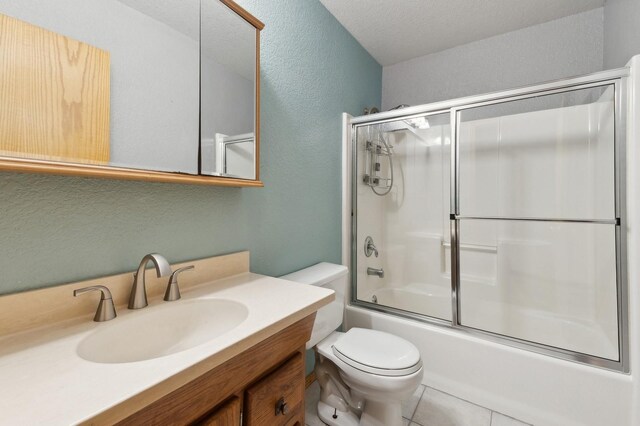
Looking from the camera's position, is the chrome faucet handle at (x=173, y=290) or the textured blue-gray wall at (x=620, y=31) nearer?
the chrome faucet handle at (x=173, y=290)

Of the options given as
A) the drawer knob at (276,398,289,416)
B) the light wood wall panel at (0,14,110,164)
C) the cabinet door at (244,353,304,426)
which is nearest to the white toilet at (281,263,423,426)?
the cabinet door at (244,353,304,426)

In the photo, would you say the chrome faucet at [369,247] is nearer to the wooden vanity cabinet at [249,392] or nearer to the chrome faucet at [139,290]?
the wooden vanity cabinet at [249,392]

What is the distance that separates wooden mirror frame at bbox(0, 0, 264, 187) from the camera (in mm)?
612

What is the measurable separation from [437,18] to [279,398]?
241cm

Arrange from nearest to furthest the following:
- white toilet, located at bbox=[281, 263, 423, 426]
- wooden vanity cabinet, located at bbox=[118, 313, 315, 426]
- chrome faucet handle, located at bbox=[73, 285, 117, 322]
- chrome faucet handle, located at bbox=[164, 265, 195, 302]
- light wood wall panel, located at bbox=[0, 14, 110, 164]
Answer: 1. wooden vanity cabinet, located at bbox=[118, 313, 315, 426]
2. light wood wall panel, located at bbox=[0, 14, 110, 164]
3. chrome faucet handle, located at bbox=[73, 285, 117, 322]
4. chrome faucet handle, located at bbox=[164, 265, 195, 302]
5. white toilet, located at bbox=[281, 263, 423, 426]

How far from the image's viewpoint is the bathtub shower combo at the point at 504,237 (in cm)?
138

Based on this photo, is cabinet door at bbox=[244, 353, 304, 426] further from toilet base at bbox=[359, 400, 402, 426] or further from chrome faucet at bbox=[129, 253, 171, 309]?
toilet base at bbox=[359, 400, 402, 426]

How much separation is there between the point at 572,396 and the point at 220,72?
2.23m

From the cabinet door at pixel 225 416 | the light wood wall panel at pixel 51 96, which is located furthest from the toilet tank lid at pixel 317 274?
the light wood wall panel at pixel 51 96

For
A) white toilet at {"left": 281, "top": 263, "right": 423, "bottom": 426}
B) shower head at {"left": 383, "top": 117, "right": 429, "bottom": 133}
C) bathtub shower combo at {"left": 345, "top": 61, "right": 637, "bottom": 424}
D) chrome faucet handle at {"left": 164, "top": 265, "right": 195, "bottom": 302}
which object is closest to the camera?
chrome faucet handle at {"left": 164, "top": 265, "right": 195, "bottom": 302}

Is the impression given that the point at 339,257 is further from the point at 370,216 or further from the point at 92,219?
the point at 92,219

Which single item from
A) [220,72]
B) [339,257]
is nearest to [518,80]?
[339,257]

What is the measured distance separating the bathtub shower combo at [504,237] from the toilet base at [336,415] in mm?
592

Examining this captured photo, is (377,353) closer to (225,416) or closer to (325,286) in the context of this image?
(325,286)
